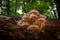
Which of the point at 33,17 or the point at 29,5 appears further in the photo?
the point at 29,5

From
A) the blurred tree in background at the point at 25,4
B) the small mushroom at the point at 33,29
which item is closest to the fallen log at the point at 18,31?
the small mushroom at the point at 33,29

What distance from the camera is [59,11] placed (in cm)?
272

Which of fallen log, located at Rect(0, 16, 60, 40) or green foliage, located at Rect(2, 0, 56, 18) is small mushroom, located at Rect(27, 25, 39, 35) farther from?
green foliage, located at Rect(2, 0, 56, 18)

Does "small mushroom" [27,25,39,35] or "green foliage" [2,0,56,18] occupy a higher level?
"green foliage" [2,0,56,18]

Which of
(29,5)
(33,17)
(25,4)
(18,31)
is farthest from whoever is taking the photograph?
(25,4)

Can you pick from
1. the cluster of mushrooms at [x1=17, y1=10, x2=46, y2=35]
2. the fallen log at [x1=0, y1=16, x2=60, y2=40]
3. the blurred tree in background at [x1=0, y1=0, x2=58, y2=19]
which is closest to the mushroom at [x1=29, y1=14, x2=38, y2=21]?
the cluster of mushrooms at [x1=17, y1=10, x2=46, y2=35]

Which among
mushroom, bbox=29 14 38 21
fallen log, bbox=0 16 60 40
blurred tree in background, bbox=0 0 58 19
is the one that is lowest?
Result: fallen log, bbox=0 16 60 40

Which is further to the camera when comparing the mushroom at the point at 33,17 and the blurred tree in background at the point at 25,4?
the blurred tree in background at the point at 25,4

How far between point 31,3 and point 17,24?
3137 mm

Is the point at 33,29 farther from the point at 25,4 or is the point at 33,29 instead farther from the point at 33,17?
the point at 25,4

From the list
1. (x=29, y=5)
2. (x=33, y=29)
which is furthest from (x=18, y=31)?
(x=29, y=5)

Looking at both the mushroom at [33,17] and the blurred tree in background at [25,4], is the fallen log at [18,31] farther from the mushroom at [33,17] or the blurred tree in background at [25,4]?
the blurred tree in background at [25,4]

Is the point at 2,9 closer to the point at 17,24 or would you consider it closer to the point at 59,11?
the point at 59,11

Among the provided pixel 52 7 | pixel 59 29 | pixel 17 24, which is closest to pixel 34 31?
pixel 17 24
